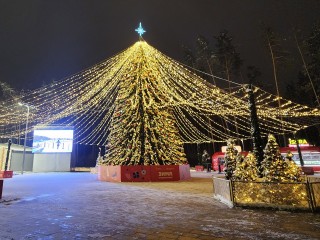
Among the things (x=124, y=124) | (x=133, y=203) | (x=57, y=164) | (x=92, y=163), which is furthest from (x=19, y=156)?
(x=133, y=203)

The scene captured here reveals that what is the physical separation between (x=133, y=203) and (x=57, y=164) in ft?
104

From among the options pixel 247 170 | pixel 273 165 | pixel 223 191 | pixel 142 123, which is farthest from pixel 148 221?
pixel 142 123

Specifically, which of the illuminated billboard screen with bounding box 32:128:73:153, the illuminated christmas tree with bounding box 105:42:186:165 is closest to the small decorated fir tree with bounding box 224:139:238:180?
the illuminated christmas tree with bounding box 105:42:186:165

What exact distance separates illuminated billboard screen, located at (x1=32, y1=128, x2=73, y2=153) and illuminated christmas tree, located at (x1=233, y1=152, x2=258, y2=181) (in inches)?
1211

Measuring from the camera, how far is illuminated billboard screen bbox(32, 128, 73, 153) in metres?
35.4

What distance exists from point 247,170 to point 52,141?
3201 cm

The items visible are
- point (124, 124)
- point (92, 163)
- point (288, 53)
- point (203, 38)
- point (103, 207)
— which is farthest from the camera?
point (92, 163)

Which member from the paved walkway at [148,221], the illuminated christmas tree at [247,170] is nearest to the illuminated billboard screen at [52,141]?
the paved walkway at [148,221]

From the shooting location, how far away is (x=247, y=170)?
29.2 ft

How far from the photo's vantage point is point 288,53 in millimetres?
30188

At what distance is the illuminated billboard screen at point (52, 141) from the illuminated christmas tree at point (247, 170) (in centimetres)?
3077

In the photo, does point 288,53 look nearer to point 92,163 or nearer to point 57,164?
point 57,164

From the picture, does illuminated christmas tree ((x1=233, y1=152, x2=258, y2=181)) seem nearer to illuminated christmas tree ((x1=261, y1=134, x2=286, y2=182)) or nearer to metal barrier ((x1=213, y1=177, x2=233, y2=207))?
illuminated christmas tree ((x1=261, y1=134, x2=286, y2=182))

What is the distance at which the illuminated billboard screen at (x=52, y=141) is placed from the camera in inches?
1395
